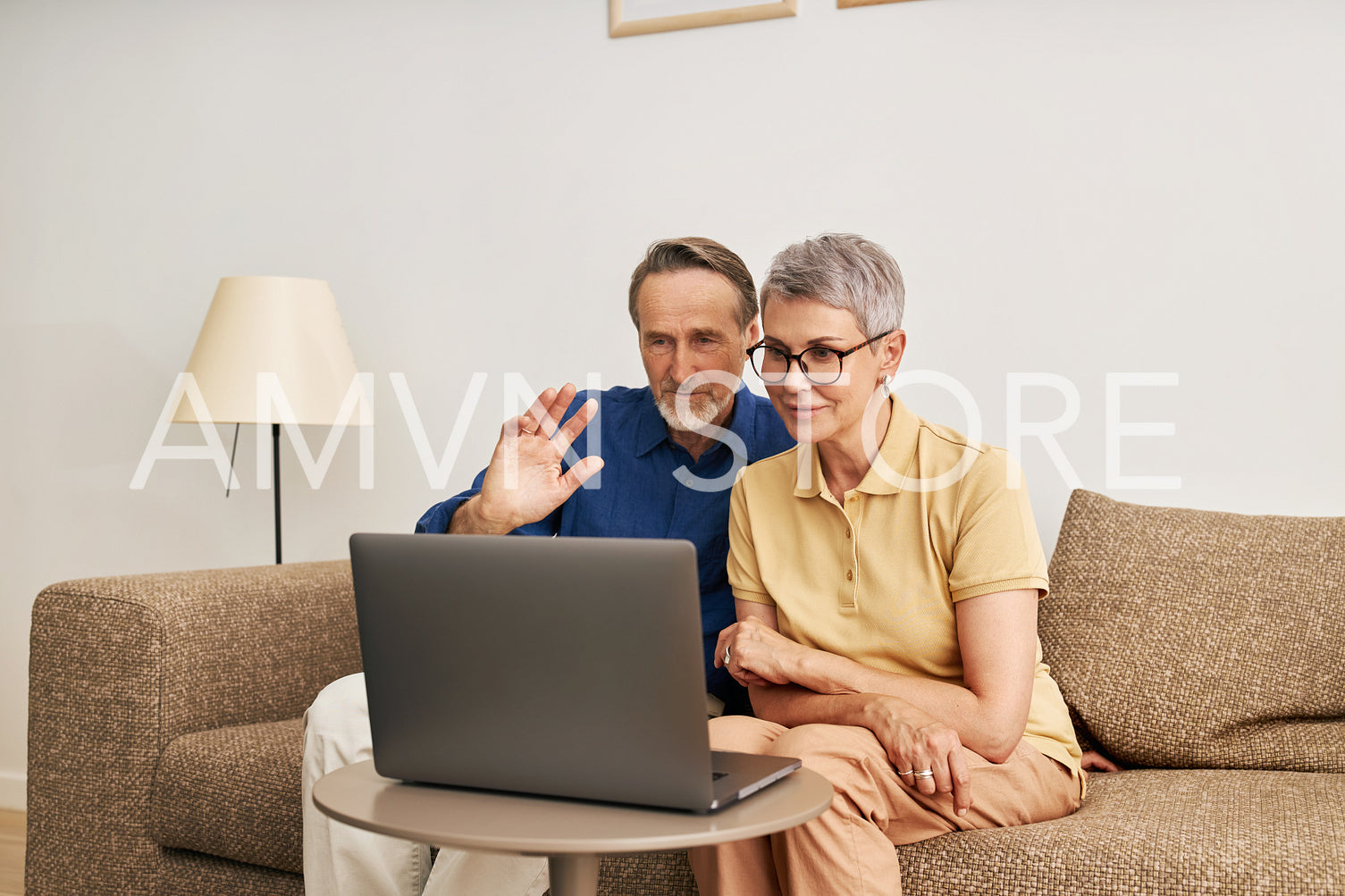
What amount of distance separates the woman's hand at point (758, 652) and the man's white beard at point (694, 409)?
459 millimetres

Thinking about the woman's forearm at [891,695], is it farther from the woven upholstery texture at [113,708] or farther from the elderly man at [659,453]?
the woven upholstery texture at [113,708]

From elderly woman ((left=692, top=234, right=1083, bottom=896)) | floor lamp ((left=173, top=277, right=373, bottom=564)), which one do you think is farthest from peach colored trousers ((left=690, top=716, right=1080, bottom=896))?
floor lamp ((left=173, top=277, right=373, bottom=564))

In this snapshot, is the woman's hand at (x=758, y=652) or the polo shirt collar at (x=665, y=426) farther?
the polo shirt collar at (x=665, y=426)

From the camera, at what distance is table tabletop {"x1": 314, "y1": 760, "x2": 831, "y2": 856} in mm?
857

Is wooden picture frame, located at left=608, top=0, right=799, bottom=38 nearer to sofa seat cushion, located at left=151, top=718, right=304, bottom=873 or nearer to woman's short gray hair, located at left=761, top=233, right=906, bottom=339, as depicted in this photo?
woman's short gray hair, located at left=761, top=233, right=906, bottom=339

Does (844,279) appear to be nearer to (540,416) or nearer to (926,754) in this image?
(540,416)

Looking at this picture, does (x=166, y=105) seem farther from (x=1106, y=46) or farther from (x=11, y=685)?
(x=1106, y=46)

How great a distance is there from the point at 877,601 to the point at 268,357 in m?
1.52

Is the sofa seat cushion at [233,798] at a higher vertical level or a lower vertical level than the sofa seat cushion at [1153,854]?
lower

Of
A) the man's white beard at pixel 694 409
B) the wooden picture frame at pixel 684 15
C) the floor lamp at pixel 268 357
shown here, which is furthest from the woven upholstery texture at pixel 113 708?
the wooden picture frame at pixel 684 15

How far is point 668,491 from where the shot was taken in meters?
1.83

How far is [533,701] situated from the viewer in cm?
94

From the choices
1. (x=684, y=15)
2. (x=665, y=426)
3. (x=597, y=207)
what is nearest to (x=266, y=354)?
(x=597, y=207)

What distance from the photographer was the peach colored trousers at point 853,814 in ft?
3.73
